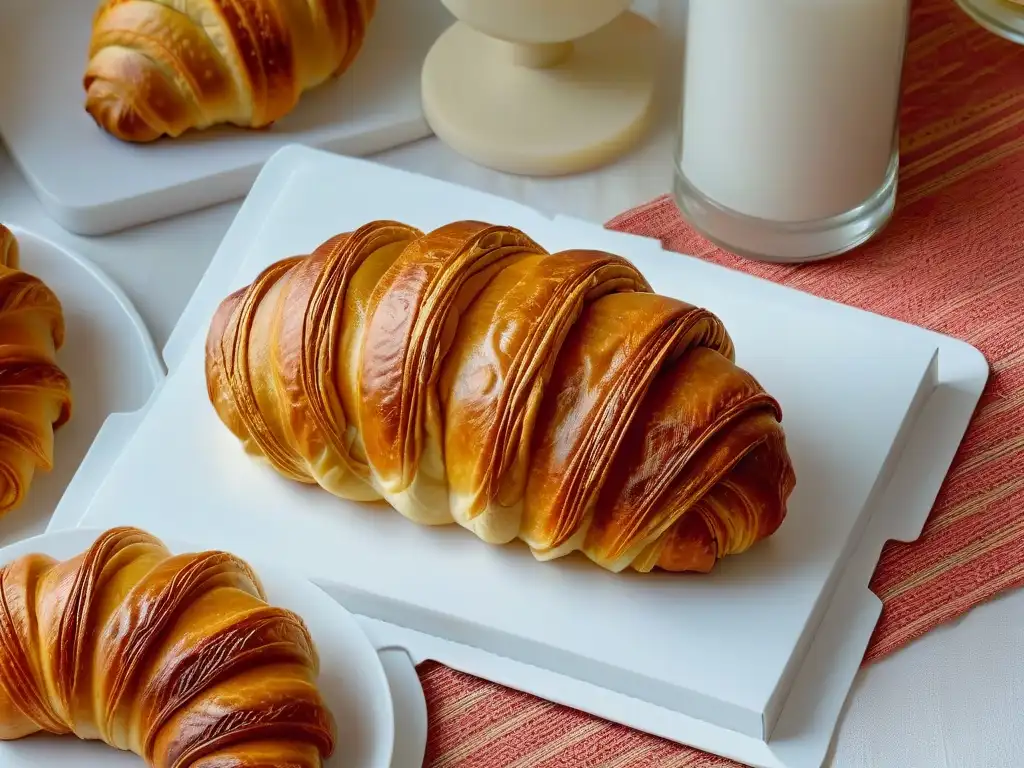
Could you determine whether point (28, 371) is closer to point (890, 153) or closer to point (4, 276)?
point (4, 276)

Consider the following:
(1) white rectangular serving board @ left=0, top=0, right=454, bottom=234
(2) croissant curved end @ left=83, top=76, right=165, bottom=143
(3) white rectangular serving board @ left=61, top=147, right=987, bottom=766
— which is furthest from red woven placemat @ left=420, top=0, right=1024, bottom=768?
(2) croissant curved end @ left=83, top=76, right=165, bottom=143

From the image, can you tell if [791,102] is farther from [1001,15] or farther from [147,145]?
[147,145]

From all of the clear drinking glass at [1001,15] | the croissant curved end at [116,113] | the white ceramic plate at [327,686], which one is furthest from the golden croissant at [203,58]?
the clear drinking glass at [1001,15]

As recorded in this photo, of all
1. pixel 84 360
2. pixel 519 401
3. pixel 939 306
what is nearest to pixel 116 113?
pixel 84 360

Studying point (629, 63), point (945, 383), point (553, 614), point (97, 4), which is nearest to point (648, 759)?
point (553, 614)

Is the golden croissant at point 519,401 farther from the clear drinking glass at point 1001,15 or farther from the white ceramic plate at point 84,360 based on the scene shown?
the clear drinking glass at point 1001,15
